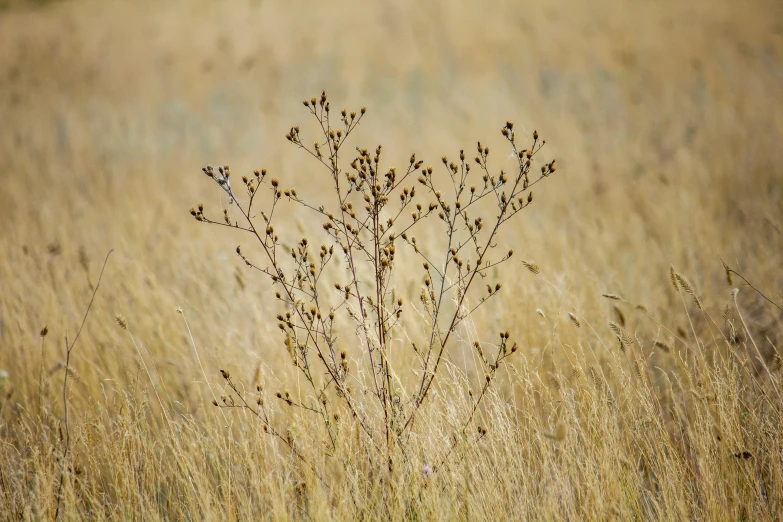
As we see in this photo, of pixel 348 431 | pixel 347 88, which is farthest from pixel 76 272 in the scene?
pixel 347 88

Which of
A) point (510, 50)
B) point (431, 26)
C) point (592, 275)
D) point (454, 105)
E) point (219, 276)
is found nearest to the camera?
A: point (592, 275)

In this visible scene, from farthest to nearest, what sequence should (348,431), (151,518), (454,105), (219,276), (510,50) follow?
(510,50), (454,105), (219,276), (348,431), (151,518)

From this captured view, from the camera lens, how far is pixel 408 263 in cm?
400

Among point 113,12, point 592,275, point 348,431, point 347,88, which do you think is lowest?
point 348,431

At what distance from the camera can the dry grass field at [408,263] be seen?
1.86m

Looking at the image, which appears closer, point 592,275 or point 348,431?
point 348,431

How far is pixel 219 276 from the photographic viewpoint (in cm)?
394

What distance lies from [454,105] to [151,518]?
9078 millimetres

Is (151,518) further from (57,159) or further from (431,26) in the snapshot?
(431,26)

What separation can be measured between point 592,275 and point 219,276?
2878mm

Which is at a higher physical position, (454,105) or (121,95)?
(121,95)

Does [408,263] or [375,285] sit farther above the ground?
[408,263]

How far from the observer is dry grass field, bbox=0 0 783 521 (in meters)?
1.86

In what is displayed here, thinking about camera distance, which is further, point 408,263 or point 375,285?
point 408,263
